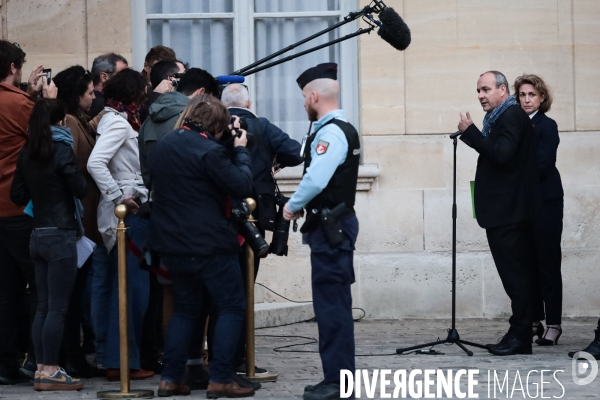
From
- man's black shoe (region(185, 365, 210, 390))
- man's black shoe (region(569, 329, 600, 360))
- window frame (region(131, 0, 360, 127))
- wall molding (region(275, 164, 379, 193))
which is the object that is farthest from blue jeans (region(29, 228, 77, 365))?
window frame (region(131, 0, 360, 127))

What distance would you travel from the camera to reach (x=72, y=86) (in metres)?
6.91

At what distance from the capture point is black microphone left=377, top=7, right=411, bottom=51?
677cm

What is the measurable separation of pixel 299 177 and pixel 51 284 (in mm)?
3674

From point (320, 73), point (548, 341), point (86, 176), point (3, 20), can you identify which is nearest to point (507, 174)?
point (548, 341)

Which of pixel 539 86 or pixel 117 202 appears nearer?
pixel 117 202

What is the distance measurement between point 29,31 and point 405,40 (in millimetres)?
4091

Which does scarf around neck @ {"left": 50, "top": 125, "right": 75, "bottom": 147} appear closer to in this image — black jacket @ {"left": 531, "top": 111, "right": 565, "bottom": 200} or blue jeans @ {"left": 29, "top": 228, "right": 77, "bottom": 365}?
blue jeans @ {"left": 29, "top": 228, "right": 77, "bottom": 365}

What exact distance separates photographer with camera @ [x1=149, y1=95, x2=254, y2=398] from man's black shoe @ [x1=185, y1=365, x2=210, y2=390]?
0.76 feet

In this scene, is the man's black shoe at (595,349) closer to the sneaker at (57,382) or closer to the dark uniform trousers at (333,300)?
the dark uniform trousers at (333,300)

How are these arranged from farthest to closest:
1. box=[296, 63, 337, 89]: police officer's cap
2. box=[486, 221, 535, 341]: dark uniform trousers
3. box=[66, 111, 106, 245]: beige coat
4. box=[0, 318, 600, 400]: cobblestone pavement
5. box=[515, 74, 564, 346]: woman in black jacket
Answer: box=[515, 74, 564, 346]: woman in black jacket, box=[486, 221, 535, 341]: dark uniform trousers, box=[66, 111, 106, 245]: beige coat, box=[0, 318, 600, 400]: cobblestone pavement, box=[296, 63, 337, 89]: police officer's cap

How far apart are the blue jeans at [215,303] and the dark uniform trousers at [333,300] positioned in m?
0.46

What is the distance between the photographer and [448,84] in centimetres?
969

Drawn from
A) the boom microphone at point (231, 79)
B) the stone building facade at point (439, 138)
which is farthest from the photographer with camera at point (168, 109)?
the stone building facade at point (439, 138)

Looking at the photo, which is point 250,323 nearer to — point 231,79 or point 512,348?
point 231,79
